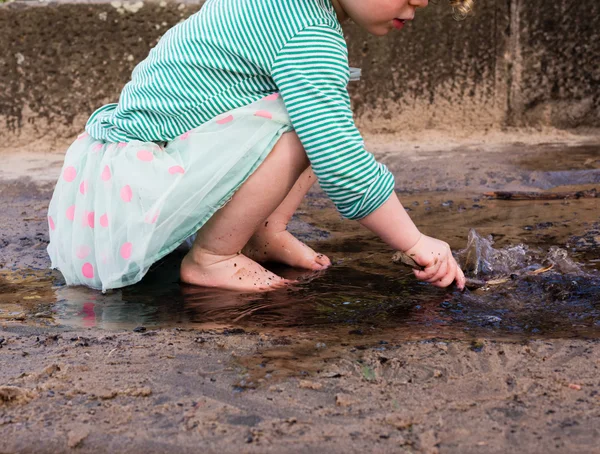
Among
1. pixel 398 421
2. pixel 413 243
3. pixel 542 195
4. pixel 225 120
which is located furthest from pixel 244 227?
pixel 542 195

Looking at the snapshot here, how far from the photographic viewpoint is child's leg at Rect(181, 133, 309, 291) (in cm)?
199

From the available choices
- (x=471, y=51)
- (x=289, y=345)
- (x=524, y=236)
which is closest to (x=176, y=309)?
(x=289, y=345)

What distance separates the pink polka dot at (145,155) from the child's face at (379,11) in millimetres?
567

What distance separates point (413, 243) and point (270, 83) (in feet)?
1.67

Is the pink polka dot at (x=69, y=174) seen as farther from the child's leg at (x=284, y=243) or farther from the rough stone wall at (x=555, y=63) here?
the rough stone wall at (x=555, y=63)

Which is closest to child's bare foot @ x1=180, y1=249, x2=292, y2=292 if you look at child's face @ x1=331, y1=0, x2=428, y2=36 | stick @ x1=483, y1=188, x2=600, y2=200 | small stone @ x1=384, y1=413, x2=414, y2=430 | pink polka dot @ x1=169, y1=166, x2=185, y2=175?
pink polka dot @ x1=169, y1=166, x2=185, y2=175

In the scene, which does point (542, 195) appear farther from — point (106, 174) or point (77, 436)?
point (77, 436)

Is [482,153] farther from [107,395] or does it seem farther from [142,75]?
[107,395]

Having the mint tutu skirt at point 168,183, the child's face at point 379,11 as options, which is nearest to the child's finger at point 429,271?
the mint tutu skirt at point 168,183

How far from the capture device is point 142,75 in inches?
84.9

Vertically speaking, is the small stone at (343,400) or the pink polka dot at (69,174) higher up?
the pink polka dot at (69,174)

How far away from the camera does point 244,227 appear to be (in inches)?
81.4

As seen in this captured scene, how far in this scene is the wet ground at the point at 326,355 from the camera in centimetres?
128

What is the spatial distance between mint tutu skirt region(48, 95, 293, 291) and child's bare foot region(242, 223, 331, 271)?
35 cm
